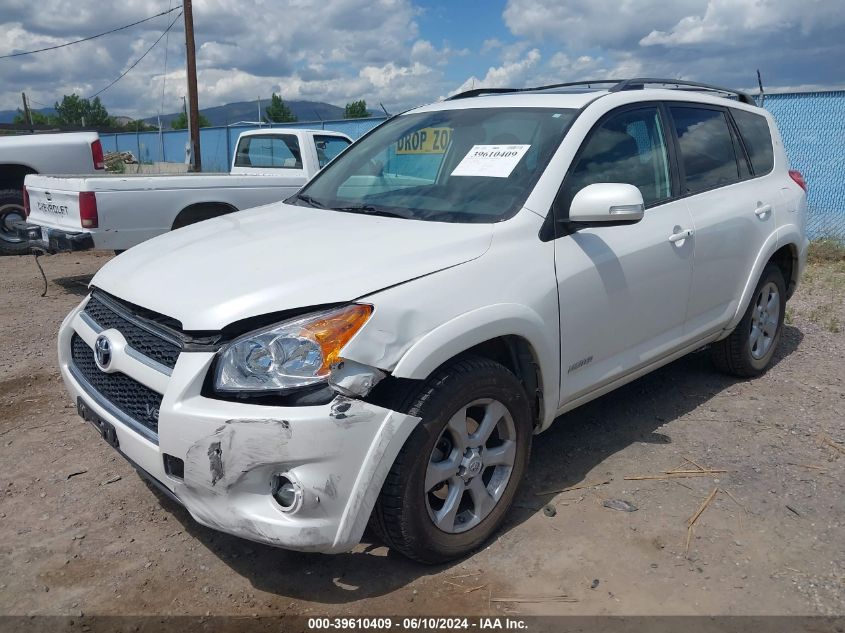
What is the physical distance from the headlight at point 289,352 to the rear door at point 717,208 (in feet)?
7.45

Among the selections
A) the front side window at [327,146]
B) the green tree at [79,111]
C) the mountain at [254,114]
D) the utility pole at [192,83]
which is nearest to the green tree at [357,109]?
the mountain at [254,114]

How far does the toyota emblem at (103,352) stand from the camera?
2.82 m

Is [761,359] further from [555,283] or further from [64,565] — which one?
[64,565]

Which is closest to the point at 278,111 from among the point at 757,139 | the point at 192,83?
the point at 192,83

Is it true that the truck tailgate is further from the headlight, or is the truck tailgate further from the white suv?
the headlight

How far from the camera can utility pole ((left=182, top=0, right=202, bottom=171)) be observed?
1756 cm

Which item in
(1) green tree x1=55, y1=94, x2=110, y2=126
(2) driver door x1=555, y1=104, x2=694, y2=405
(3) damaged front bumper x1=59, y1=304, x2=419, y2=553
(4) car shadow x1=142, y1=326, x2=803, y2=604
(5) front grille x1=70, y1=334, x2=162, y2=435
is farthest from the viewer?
(1) green tree x1=55, y1=94, x2=110, y2=126

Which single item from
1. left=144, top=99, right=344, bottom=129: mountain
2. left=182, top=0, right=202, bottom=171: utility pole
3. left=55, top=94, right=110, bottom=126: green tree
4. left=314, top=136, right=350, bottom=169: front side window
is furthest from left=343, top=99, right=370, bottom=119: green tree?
left=314, top=136, right=350, bottom=169: front side window

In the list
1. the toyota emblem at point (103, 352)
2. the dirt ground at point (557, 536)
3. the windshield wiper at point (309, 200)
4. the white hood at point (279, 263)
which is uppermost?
the windshield wiper at point (309, 200)

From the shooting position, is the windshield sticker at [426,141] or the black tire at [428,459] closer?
the black tire at [428,459]

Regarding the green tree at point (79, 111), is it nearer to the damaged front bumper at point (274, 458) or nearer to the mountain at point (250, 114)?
the mountain at point (250, 114)

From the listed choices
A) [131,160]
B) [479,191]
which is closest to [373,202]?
[479,191]

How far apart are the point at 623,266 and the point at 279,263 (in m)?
1.61

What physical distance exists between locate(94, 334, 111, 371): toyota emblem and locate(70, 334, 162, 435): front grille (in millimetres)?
45
